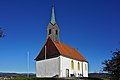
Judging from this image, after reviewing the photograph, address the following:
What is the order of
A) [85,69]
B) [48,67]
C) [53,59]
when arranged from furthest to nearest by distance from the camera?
1. [85,69]
2. [48,67]
3. [53,59]

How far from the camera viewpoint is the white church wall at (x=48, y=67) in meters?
61.7

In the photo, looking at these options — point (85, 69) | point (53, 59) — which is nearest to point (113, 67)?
point (53, 59)

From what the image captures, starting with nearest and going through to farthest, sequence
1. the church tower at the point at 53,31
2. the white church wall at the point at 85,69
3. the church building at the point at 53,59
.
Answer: the church building at the point at 53,59 < the church tower at the point at 53,31 < the white church wall at the point at 85,69

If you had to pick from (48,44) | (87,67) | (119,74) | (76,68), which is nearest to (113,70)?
(119,74)

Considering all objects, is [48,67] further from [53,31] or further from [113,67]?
[113,67]

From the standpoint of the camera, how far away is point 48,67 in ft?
206

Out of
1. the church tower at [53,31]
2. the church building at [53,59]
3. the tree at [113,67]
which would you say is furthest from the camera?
the church tower at [53,31]

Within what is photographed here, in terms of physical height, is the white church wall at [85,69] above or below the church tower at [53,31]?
below

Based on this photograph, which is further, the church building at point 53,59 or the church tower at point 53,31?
the church tower at point 53,31

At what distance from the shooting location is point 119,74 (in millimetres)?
14211

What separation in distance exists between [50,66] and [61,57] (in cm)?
363

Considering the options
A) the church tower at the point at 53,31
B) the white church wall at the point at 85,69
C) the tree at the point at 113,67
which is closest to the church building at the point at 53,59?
the church tower at the point at 53,31

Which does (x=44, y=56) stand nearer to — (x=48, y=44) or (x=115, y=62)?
(x=48, y=44)

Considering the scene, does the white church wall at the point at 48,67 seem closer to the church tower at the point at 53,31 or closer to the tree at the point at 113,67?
the church tower at the point at 53,31
